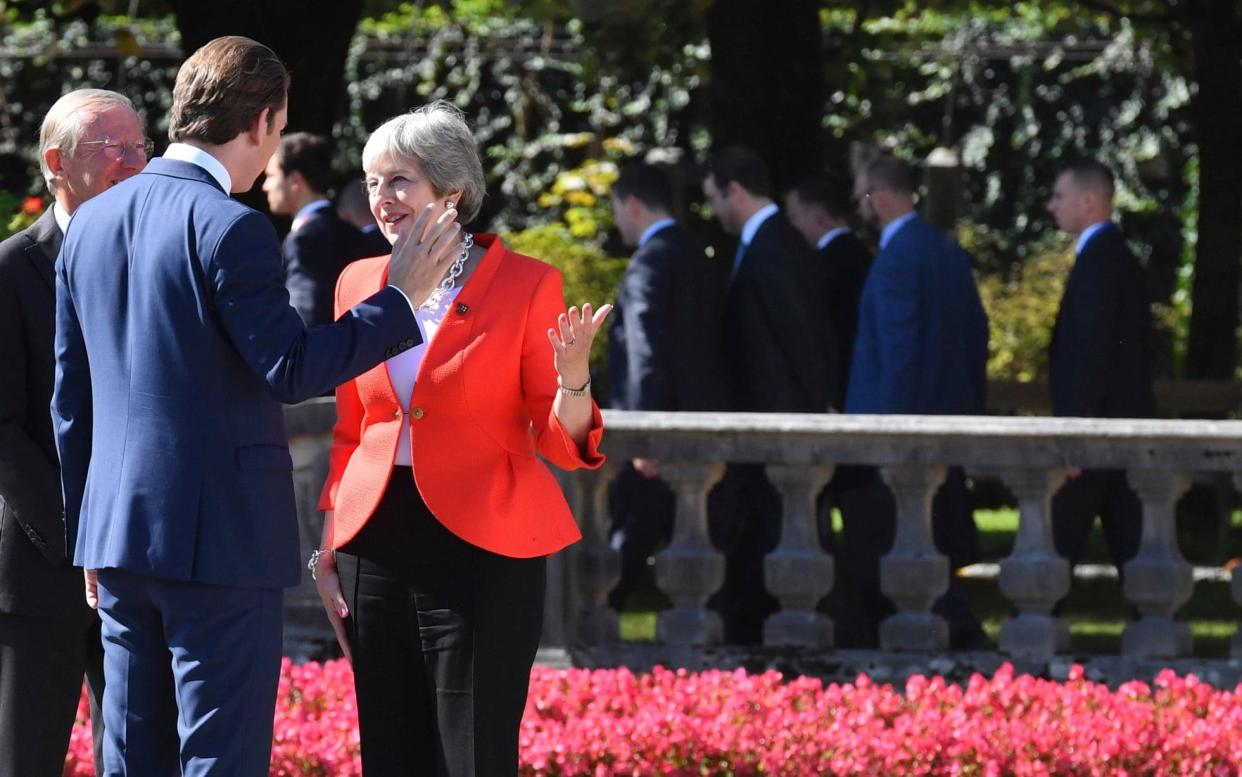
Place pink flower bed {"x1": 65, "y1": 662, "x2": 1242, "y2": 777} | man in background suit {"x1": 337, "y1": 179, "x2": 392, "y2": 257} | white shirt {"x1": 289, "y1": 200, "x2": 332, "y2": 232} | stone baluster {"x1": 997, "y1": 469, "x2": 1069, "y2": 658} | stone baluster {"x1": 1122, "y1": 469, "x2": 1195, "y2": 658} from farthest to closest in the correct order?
man in background suit {"x1": 337, "y1": 179, "x2": 392, "y2": 257}, white shirt {"x1": 289, "y1": 200, "x2": 332, "y2": 232}, stone baluster {"x1": 997, "y1": 469, "x2": 1069, "y2": 658}, stone baluster {"x1": 1122, "y1": 469, "x2": 1195, "y2": 658}, pink flower bed {"x1": 65, "y1": 662, "x2": 1242, "y2": 777}

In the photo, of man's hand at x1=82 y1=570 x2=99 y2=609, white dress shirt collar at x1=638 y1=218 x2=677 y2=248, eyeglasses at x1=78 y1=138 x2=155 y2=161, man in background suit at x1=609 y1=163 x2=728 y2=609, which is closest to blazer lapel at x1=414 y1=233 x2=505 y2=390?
man's hand at x1=82 y1=570 x2=99 y2=609

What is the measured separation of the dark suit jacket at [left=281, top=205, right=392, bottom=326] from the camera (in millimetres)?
8461

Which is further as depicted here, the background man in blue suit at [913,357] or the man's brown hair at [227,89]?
the background man in blue suit at [913,357]

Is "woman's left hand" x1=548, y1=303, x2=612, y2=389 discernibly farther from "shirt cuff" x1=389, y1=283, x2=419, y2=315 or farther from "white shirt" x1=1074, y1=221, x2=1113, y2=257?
"white shirt" x1=1074, y1=221, x2=1113, y2=257

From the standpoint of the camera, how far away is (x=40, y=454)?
15.3ft

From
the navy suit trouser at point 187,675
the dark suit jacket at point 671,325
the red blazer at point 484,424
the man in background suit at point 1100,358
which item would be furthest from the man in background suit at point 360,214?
the navy suit trouser at point 187,675

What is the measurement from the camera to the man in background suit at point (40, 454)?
15.2 ft

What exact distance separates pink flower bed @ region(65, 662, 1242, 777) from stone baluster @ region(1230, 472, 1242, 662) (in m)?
0.77

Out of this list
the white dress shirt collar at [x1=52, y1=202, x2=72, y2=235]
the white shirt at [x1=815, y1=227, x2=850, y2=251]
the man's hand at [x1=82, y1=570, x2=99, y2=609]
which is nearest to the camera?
the man's hand at [x1=82, y1=570, x2=99, y2=609]

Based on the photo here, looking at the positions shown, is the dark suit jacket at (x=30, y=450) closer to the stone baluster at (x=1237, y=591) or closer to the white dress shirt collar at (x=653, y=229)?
the white dress shirt collar at (x=653, y=229)

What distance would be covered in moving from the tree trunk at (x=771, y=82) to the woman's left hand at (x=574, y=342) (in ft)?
22.0

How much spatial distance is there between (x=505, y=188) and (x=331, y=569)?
544 inches

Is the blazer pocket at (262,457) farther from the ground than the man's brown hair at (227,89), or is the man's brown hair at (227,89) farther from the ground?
the man's brown hair at (227,89)

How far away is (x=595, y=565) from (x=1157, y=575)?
6.39ft
